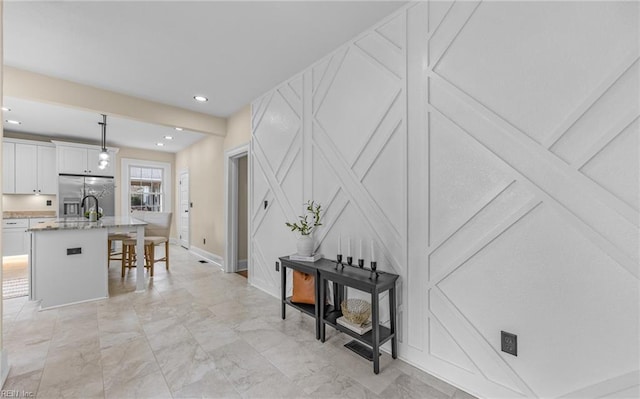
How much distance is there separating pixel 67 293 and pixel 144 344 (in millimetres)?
1668

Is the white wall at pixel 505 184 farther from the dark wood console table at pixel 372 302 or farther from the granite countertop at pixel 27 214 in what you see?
the granite countertop at pixel 27 214

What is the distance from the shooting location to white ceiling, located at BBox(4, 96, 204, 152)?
13.4ft

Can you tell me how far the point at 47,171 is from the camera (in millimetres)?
5605

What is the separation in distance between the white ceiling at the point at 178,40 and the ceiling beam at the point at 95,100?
0.38 feet

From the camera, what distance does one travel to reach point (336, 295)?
8.10ft

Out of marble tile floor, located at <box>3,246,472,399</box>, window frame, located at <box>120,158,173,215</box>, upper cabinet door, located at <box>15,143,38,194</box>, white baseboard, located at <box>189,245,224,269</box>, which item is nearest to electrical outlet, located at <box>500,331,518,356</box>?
→ marble tile floor, located at <box>3,246,472,399</box>

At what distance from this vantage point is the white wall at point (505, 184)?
123 cm

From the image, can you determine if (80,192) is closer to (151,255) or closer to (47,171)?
(47,171)

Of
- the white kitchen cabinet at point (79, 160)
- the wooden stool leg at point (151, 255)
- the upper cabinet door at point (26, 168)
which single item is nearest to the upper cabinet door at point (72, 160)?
the white kitchen cabinet at point (79, 160)

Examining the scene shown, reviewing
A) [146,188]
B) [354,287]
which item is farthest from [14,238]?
[354,287]

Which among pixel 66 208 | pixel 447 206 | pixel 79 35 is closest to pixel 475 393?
pixel 447 206

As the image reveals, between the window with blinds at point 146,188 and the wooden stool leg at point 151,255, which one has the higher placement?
Result: the window with blinds at point 146,188

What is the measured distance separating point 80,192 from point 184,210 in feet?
6.74

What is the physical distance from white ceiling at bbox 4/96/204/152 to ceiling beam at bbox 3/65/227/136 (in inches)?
25.8
